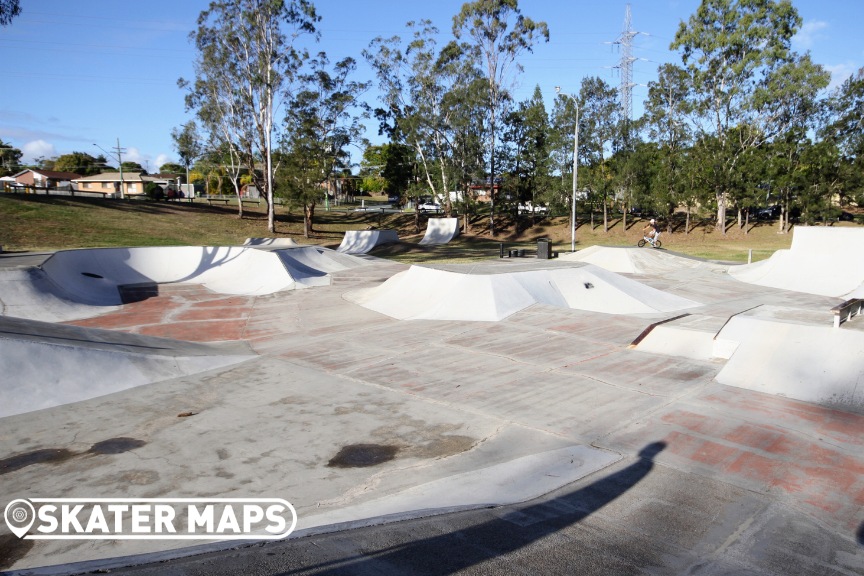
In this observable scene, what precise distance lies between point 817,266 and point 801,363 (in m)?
13.0

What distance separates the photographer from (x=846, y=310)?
358 inches

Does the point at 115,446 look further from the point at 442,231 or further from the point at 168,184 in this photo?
the point at 168,184

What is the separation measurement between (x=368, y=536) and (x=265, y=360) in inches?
252

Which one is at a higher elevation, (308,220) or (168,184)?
(168,184)

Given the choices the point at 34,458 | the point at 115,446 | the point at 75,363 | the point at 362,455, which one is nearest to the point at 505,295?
the point at 362,455

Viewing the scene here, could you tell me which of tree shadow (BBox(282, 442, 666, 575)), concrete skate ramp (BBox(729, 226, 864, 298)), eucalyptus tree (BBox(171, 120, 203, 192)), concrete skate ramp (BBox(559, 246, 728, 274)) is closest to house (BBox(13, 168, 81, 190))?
eucalyptus tree (BBox(171, 120, 203, 192))

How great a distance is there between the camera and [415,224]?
1834 inches

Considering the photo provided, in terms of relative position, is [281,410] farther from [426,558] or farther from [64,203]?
[64,203]

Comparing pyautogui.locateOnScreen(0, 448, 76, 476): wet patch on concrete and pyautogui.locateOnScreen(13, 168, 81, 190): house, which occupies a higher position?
pyautogui.locateOnScreen(13, 168, 81, 190): house

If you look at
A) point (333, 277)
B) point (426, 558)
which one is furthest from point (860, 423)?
point (333, 277)

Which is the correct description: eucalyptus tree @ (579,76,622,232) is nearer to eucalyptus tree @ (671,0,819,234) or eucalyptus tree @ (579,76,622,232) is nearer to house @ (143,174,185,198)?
eucalyptus tree @ (671,0,819,234)

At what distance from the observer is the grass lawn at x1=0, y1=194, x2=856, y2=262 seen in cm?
2952

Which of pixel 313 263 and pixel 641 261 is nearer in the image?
pixel 641 261

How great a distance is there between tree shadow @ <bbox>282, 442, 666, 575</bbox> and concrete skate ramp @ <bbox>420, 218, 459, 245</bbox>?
3452cm
